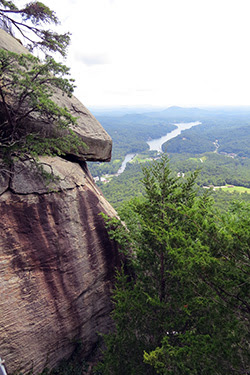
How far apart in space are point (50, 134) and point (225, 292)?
9.67 metres

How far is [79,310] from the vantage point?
9.77 meters

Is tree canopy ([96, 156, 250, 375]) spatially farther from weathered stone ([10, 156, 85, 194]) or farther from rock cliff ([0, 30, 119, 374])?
weathered stone ([10, 156, 85, 194])

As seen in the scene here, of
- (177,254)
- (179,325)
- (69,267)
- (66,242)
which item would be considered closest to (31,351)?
(69,267)

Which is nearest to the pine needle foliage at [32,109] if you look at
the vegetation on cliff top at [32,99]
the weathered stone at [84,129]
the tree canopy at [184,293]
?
the vegetation on cliff top at [32,99]

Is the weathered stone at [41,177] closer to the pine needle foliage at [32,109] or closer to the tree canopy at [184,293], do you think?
the pine needle foliage at [32,109]

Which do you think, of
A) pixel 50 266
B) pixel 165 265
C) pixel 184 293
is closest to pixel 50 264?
pixel 50 266

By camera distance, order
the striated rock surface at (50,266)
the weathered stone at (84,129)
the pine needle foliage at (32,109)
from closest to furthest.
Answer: the pine needle foliage at (32,109) → the striated rock surface at (50,266) → the weathered stone at (84,129)

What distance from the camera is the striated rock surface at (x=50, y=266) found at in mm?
7711

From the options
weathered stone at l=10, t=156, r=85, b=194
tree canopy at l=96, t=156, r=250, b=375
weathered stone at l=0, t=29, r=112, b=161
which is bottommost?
tree canopy at l=96, t=156, r=250, b=375

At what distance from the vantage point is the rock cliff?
7.72 meters

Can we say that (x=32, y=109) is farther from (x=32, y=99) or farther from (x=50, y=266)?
(x=50, y=266)

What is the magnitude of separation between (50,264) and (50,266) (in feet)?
0.29

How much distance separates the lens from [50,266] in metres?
8.68

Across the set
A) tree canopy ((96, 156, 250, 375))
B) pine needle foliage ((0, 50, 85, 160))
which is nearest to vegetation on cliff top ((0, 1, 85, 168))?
pine needle foliage ((0, 50, 85, 160))
